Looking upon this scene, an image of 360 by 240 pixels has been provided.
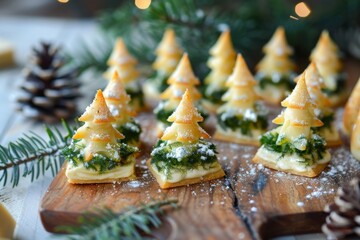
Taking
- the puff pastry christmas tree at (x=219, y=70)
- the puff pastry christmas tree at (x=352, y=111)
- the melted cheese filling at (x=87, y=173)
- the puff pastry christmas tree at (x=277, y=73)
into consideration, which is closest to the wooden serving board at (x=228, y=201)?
the melted cheese filling at (x=87, y=173)

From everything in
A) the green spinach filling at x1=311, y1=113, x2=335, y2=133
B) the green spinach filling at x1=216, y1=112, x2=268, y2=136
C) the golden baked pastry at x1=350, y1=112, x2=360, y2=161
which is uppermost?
the green spinach filling at x1=216, y1=112, x2=268, y2=136

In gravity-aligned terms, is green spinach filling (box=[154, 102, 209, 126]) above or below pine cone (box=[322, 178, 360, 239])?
above

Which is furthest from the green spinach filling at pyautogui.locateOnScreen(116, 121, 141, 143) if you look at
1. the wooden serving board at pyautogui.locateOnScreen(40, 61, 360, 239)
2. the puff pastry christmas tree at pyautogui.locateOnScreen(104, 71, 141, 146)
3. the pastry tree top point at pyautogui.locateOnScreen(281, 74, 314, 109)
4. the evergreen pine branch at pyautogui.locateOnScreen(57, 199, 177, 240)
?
the pastry tree top point at pyautogui.locateOnScreen(281, 74, 314, 109)

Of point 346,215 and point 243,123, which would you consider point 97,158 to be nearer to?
point 243,123

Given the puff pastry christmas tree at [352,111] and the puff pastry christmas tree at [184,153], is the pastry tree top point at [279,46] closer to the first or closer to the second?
the puff pastry christmas tree at [352,111]

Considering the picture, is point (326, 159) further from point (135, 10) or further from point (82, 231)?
point (135, 10)

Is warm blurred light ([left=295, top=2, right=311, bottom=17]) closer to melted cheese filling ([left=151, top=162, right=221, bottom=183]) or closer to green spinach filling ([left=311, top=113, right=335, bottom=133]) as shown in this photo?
green spinach filling ([left=311, top=113, right=335, bottom=133])

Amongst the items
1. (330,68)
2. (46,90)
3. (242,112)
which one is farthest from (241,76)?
(46,90)
